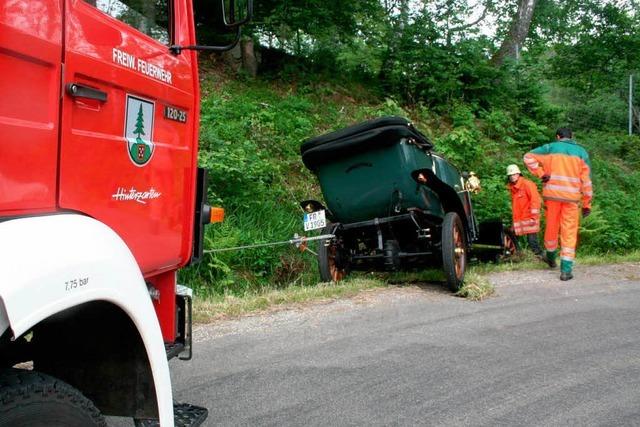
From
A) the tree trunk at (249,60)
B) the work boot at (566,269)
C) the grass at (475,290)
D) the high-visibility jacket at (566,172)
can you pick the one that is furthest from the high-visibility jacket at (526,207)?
the tree trunk at (249,60)

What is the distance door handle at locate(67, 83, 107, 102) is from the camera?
7.35 feet

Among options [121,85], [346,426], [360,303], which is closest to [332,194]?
[360,303]

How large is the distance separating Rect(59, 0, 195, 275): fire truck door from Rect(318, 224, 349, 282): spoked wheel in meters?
4.30

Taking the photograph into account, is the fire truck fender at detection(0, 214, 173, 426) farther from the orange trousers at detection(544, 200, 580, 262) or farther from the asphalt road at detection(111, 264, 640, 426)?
the orange trousers at detection(544, 200, 580, 262)

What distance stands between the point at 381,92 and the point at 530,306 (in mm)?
10376

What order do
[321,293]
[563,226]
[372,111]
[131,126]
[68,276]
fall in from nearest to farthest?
1. [68,276]
2. [131,126]
3. [321,293]
4. [563,226]
5. [372,111]

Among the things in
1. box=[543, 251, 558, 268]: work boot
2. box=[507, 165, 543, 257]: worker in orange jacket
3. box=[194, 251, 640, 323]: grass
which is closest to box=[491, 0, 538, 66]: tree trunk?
box=[507, 165, 543, 257]: worker in orange jacket

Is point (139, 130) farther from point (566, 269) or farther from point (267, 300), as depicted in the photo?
point (566, 269)

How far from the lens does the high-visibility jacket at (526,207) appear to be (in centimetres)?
1006

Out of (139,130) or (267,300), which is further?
(267,300)

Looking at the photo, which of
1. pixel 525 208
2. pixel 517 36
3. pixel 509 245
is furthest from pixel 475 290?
pixel 517 36

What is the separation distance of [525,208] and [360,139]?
15.3 ft

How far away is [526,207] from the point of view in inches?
400

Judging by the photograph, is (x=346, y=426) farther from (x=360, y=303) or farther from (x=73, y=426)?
(x=360, y=303)
